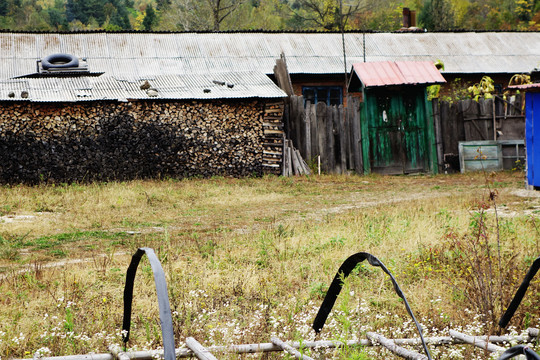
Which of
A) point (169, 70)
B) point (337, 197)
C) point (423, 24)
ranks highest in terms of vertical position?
point (423, 24)

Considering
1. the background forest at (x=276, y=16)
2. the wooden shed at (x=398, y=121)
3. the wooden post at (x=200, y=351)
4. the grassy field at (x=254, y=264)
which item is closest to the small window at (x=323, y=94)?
the wooden shed at (x=398, y=121)

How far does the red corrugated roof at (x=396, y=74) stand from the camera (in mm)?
15086

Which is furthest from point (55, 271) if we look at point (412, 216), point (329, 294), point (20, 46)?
point (20, 46)

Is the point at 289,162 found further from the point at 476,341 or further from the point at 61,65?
the point at 476,341

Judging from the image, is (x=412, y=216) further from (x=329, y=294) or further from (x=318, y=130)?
(x=318, y=130)

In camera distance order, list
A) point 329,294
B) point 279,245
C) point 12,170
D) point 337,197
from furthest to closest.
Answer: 1. point 12,170
2. point 337,197
3. point 279,245
4. point 329,294

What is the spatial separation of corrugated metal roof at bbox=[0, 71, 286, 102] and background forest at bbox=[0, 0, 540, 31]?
1373 cm

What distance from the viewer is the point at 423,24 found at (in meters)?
36.2

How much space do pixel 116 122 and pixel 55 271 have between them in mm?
8939

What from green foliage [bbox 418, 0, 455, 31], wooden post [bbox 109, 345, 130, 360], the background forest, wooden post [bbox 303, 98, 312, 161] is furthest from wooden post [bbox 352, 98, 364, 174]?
green foliage [bbox 418, 0, 455, 31]

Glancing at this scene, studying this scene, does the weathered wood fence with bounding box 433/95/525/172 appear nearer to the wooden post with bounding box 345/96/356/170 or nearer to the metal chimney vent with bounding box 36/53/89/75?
the wooden post with bounding box 345/96/356/170

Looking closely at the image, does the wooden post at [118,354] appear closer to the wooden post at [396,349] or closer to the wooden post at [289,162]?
the wooden post at [396,349]

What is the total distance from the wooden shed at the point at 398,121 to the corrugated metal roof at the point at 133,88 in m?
2.38

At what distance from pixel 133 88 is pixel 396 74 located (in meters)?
6.68
